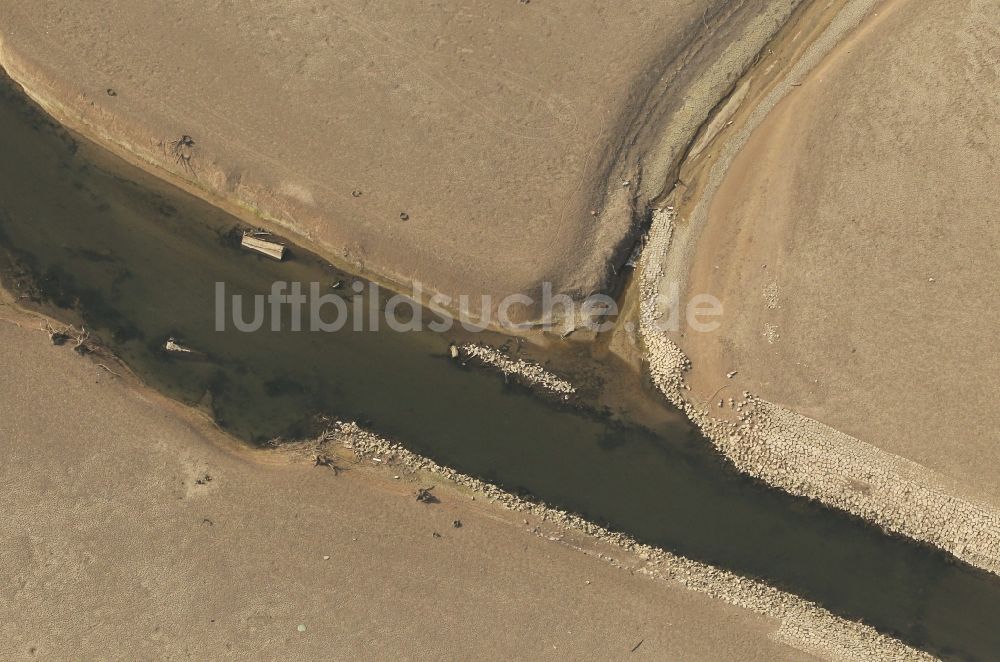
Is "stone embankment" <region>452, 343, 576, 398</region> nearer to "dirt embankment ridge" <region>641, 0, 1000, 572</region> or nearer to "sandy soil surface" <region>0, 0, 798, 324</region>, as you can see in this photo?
"sandy soil surface" <region>0, 0, 798, 324</region>

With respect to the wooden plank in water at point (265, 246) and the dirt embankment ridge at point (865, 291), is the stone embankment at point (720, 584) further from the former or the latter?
the wooden plank in water at point (265, 246)

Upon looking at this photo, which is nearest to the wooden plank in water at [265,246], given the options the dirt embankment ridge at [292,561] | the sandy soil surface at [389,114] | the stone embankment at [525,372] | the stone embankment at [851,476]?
the sandy soil surface at [389,114]

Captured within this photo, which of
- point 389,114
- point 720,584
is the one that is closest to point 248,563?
point 720,584

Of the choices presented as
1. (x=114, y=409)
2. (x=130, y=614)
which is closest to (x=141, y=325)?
(x=114, y=409)

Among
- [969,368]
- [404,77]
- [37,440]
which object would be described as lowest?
[37,440]

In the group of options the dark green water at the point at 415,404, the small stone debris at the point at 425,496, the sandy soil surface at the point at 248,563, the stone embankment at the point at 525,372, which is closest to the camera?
the sandy soil surface at the point at 248,563

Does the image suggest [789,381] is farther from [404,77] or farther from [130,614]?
[130,614]
